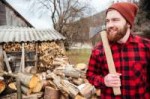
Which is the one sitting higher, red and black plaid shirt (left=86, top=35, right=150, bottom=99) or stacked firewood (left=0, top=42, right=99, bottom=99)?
red and black plaid shirt (left=86, top=35, right=150, bottom=99)

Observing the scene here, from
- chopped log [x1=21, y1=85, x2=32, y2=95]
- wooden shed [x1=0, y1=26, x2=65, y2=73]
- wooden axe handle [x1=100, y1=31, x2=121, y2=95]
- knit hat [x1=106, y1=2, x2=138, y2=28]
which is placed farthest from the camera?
wooden shed [x1=0, y1=26, x2=65, y2=73]

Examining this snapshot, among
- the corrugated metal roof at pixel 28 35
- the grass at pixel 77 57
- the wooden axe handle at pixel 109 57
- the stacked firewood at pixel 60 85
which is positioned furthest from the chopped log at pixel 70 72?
the grass at pixel 77 57

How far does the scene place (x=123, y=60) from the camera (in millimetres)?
3154

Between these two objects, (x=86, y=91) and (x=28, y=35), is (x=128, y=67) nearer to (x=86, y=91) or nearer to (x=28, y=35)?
(x=86, y=91)

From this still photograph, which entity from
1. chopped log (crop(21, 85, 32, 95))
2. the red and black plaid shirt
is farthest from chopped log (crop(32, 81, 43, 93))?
the red and black plaid shirt

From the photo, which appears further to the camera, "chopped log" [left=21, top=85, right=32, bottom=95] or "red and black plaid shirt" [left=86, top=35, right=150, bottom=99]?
"chopped log" [left=21, top=85, right=32, bottom=95]

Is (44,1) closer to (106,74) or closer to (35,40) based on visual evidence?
(35,40)

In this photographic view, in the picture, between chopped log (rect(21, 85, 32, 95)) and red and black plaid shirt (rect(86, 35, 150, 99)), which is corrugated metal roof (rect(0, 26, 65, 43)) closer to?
chopped log (rect(21, 85, 32, 95))

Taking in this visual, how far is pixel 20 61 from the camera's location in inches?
661

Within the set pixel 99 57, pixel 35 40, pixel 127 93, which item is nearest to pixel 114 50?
pixel 99 57

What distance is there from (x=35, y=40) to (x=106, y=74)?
45.4ft

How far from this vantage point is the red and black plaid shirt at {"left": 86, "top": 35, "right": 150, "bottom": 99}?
3.10 metres

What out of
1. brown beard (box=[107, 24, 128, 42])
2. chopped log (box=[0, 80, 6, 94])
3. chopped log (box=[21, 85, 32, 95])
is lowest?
chopped log (box=[21, 85, 32, 95])

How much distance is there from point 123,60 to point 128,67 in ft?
0.26
